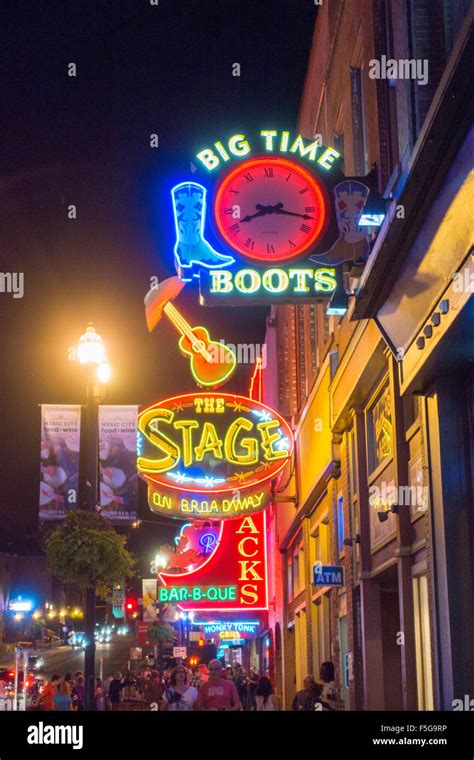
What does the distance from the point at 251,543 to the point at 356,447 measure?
1781 cm

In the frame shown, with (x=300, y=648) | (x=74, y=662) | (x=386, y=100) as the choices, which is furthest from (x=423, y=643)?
(x=74, y=662)

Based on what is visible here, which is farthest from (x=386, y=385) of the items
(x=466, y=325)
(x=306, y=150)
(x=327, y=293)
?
(x=466, y=325)

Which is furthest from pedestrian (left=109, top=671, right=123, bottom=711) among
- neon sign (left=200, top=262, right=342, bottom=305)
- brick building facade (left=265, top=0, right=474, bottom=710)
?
neon sign (left=200, top=262, right=342, bottom=305)

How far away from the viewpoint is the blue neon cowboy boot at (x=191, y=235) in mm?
11938

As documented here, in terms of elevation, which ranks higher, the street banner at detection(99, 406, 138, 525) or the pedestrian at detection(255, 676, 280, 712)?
the street banner at detection(99, 406, 138, 525)

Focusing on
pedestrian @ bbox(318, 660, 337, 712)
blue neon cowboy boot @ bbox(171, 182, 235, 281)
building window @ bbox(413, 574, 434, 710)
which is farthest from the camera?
pedestrian @ bbox(318, 660, 337, 712)

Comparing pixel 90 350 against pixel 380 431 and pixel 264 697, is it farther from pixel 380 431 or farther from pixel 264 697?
pixel 264 697

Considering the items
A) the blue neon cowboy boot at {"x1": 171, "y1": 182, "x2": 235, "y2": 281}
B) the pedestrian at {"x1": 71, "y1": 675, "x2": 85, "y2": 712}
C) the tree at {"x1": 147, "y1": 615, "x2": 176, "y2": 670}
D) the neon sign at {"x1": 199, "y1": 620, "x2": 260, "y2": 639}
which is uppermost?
the blue neon cowboy boot at {"x1": 171, "y1": 182, "x2": 235, "y2": 281}

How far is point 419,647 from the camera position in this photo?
11.0 m

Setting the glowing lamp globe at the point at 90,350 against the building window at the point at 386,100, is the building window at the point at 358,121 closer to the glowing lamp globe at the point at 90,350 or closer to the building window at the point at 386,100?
the building window at the point at 386,100

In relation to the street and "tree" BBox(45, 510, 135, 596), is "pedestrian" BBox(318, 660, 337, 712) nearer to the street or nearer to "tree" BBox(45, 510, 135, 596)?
"tree" BBox(45, 510, 135, 596)

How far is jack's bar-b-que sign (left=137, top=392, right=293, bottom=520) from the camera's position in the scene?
21.0 metres

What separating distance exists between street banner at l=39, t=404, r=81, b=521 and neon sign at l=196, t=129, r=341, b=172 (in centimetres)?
814
